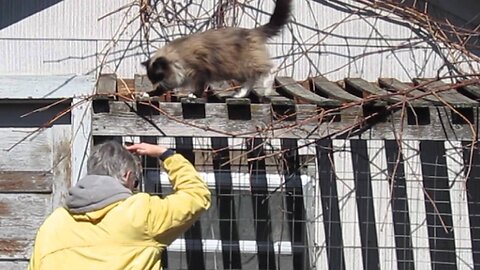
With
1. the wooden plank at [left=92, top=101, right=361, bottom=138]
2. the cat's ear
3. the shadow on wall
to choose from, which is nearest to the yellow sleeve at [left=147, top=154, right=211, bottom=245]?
the wooden plank at [left=92, top=101, right=361, bottom=138]

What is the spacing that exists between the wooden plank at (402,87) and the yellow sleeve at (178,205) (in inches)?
62.9

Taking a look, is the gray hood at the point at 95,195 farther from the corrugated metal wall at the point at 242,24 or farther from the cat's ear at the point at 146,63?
the corrugated metal wall at the point at 242,24

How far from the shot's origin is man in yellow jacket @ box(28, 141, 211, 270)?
3945 mm

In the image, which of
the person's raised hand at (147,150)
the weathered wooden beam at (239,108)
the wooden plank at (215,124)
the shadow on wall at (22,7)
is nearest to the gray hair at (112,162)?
the person's raised hand at (147,150)

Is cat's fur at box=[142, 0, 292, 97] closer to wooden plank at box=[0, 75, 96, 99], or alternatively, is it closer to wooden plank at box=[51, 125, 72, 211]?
wooden plank at box=[0, 75, 96, 99]

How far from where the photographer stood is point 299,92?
565cm

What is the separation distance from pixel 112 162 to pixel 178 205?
0.94 ft

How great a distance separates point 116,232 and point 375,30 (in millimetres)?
2943

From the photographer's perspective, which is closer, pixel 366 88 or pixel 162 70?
pixel 366 88

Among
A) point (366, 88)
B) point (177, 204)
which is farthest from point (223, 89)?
point (177, 204)

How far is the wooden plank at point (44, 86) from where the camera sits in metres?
6.00

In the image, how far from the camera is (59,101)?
5965mm

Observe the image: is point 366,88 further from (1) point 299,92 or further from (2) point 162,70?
(2) point 162,70

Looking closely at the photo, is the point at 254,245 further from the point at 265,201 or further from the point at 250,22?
the point at 250,22
